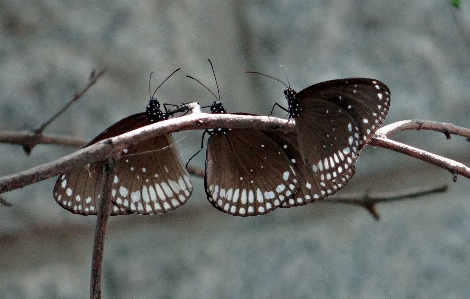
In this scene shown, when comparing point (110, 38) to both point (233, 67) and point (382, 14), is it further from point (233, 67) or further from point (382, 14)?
point (382, 14)

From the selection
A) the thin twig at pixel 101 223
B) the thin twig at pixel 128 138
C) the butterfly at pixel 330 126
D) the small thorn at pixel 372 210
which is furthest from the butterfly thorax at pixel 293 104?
the thin twig at pixel 101 223

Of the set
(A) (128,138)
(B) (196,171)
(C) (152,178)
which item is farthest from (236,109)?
(A) (128,138)

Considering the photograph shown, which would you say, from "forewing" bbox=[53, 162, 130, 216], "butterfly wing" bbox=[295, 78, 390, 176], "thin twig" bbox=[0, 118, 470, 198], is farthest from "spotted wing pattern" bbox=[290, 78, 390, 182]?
"forewing" bbox=[53, 162, 130, 216]

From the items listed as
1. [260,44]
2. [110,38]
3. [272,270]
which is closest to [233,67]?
[260,44]

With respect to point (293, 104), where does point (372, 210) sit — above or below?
below

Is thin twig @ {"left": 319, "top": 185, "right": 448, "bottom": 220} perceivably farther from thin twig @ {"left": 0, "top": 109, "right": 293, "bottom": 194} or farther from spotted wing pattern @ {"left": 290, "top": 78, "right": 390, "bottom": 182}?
thin twig @ {"left": 0, "top": 109, "right": 293, "bottom": 194}

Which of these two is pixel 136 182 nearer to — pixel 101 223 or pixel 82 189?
pixel 82 189

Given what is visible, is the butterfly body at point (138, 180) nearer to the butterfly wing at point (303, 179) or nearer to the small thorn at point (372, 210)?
the butterfly wing at point (303, 179)
